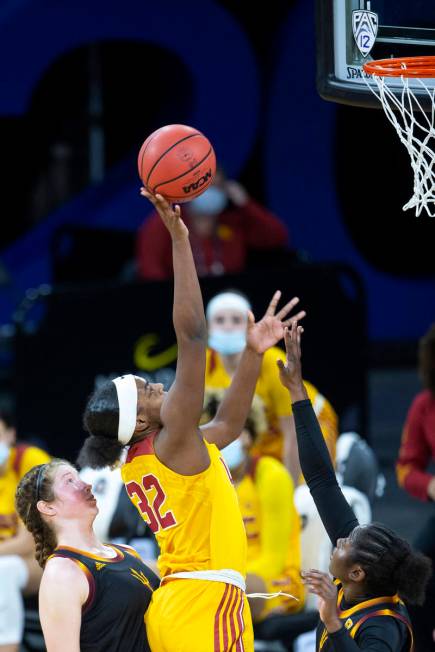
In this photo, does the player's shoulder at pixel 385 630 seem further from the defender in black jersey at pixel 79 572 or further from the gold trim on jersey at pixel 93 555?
the gold trim on jersey at pixel 93 555

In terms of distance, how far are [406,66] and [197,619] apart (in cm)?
230

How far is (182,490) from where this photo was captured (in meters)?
4.29

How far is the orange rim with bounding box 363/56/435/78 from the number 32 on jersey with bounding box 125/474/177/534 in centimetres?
189

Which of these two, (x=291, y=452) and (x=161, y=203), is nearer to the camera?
(x=161, y=203)

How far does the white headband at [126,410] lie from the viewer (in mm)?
4277

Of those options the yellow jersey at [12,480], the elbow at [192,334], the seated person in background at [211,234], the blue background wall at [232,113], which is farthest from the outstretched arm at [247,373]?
the blue background wall at [232,113]

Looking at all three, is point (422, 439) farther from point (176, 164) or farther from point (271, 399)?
point (176, 164)

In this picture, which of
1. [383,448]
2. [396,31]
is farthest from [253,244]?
[396,31]

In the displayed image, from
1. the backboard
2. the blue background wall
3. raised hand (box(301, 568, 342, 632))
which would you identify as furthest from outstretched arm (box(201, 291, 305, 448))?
the blue background wall

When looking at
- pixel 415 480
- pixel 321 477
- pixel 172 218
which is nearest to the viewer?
pixel 172 218

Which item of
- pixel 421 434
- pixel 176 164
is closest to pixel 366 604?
pixel 176 164

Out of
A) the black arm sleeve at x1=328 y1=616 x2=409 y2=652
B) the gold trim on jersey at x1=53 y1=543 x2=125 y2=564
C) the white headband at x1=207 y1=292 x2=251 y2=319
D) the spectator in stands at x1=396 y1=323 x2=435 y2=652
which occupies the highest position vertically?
the gold trim on jersey at x1=53 y1=543 x2=125 y2=564

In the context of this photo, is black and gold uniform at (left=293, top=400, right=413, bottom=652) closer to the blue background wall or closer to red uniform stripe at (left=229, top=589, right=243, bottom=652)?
red uniform stripe at (left=229, top=589, right=243, bottom=652)

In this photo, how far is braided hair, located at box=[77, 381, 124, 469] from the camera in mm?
4309
